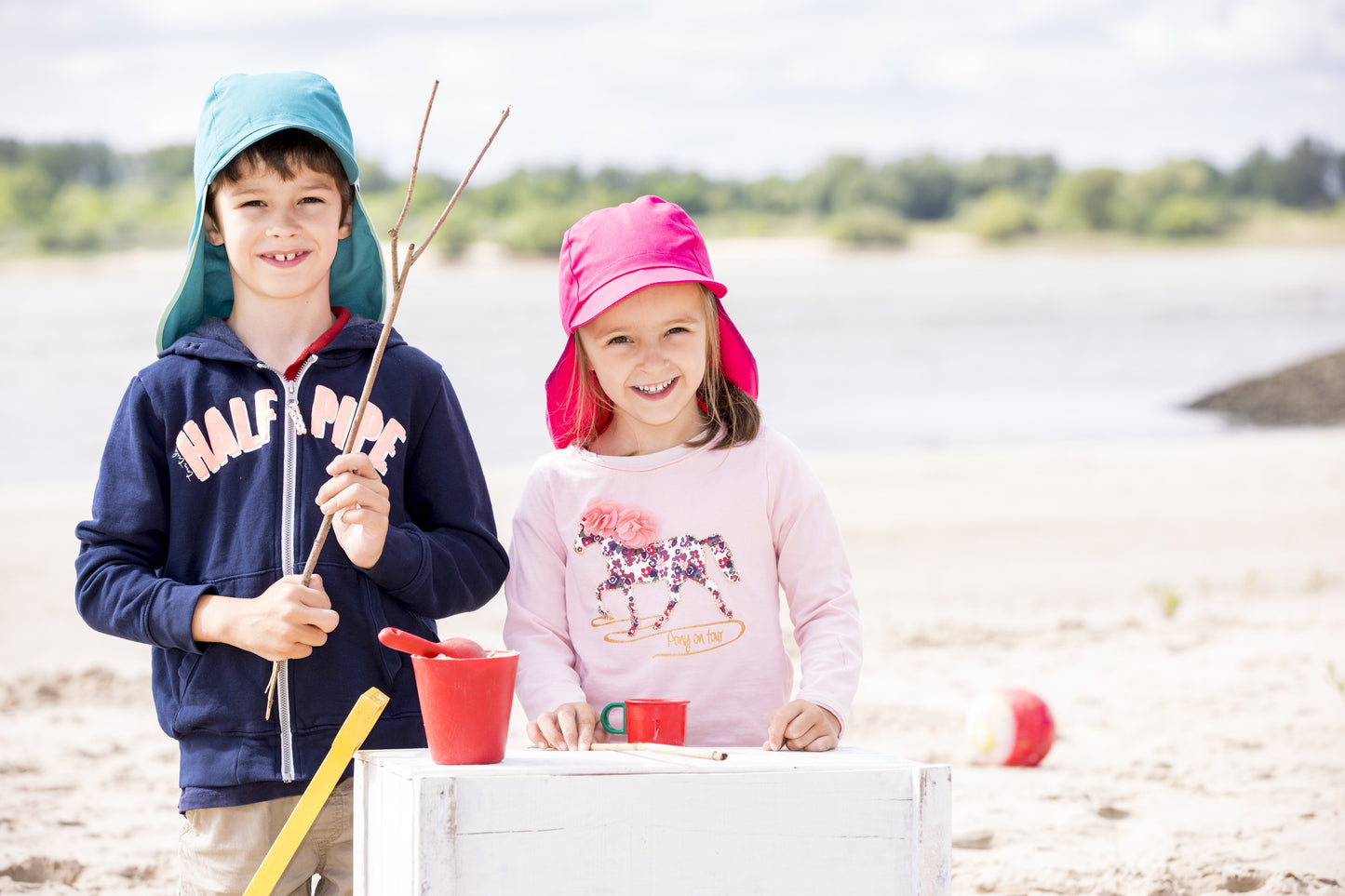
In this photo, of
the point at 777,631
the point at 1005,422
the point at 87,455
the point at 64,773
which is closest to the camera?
the point at 777,631

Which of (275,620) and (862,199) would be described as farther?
(862,199)

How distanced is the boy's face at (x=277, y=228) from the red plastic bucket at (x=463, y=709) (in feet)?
2.77

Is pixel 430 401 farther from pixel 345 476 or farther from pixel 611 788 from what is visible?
pixel 611 788

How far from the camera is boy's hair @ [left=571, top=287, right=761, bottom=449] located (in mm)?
2473

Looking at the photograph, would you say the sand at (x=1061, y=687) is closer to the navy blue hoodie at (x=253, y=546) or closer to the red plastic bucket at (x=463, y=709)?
the navy blue hoodie at (x=253, y=546)

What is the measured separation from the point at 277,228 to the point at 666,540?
824 mm

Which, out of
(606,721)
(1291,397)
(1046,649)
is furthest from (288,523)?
(1291,397)

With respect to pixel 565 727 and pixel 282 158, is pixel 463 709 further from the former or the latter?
pixel 282 158

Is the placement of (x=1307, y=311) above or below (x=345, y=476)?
above

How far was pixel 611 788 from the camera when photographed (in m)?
1.67

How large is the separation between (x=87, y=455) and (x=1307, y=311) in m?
30.3

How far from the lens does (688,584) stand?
234 centimetres

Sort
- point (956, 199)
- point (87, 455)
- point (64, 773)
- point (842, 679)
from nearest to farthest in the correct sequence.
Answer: point (842, 679), point (64, 773), point (87, 455), point (956, 199)

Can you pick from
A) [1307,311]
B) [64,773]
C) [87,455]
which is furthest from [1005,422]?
[1307,311]
